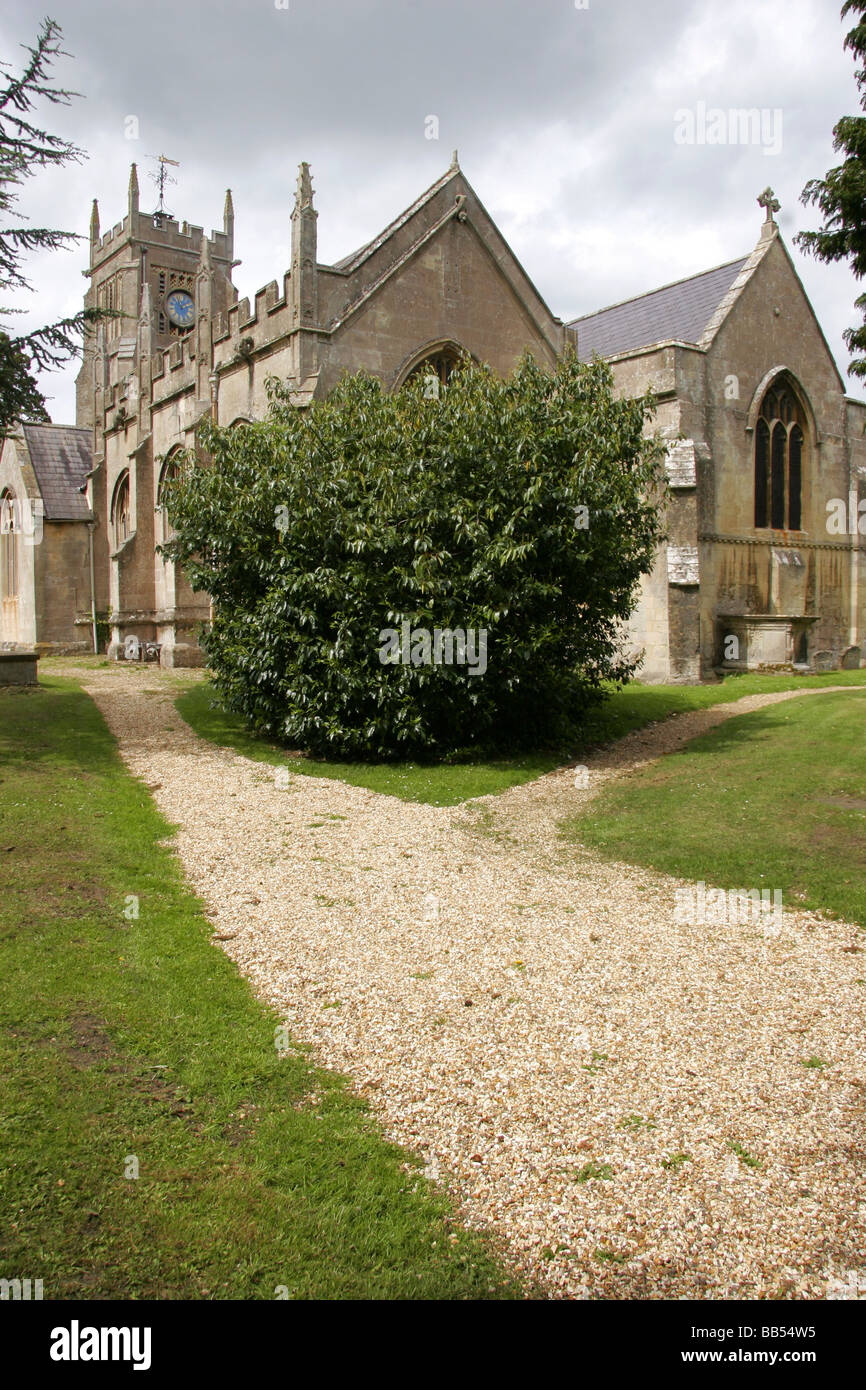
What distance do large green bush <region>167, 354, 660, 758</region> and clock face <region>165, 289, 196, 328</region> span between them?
4642 centimetres

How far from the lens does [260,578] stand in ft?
43.5

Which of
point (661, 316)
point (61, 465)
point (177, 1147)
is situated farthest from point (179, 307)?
point (177, 1147)

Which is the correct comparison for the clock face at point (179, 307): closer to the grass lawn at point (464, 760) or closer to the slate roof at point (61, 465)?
the slate roof at point (61, 465)

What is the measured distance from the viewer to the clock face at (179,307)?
5361 cm

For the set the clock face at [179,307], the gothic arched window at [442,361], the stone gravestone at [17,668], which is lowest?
the stone gravestone at [17,668]

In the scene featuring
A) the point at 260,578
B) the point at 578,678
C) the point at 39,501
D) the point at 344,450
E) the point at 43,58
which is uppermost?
the point at 43,58

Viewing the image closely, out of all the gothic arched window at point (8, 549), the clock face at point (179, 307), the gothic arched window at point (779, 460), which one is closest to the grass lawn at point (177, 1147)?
the gothic arched window at point (779, 460)

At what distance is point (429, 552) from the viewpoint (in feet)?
38.5

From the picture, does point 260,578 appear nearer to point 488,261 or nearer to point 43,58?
point 43,58

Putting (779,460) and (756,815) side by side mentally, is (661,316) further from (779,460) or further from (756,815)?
(756,815)

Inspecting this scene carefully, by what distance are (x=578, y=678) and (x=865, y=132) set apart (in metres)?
9.03

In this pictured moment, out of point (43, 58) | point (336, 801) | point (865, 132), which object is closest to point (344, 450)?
point (336, 801)

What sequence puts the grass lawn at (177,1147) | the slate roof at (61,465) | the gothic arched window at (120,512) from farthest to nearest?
1. the slate roof at (61,465)
2. the gothic arched window at (120,512)
3. the grass lawn at (177,1147)

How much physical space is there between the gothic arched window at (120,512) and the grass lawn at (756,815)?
80.5 ft
